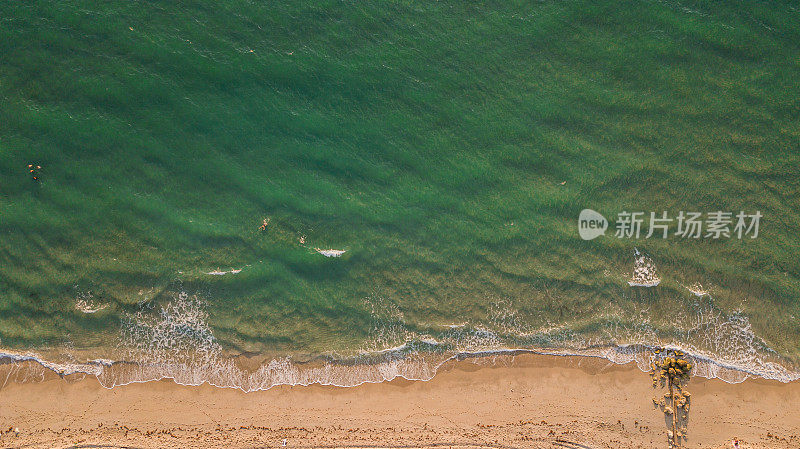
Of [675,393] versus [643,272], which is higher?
[643,272]

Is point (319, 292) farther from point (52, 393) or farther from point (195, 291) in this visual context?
point (52, 393)

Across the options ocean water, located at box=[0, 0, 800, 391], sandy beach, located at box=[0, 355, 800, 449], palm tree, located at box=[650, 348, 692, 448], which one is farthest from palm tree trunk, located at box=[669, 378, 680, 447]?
ocean water, located at box=[0, 0, 800, 391]

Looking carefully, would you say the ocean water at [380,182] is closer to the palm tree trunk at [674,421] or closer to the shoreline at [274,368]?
the shoreline at [274,368]

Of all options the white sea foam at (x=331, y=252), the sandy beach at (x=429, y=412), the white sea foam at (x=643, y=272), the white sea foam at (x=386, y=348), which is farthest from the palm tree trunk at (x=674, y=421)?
the white sea foam at (x=331, y=252)

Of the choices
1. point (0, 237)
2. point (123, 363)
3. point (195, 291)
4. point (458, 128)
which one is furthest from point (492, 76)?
point (0, 237)

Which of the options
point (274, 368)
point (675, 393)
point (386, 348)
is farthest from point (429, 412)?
point (675, 393)

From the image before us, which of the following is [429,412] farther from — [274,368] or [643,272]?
[643,272]
